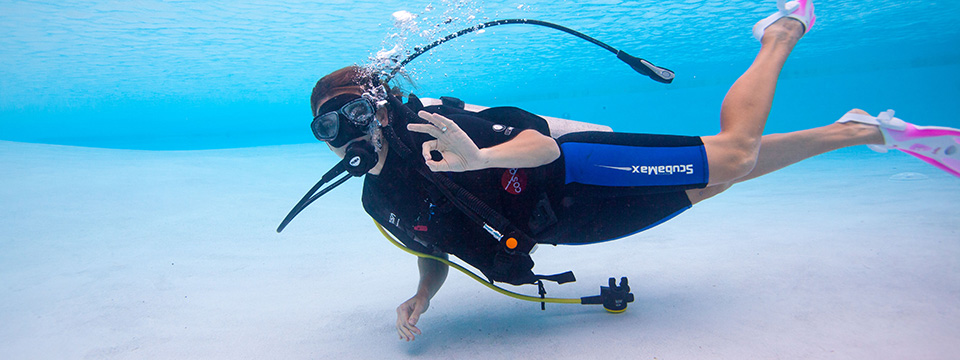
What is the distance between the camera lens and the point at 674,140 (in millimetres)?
2623

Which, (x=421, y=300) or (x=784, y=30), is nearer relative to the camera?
(x=421, y=300)

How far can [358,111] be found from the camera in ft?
7.88

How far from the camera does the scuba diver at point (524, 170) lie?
2.40m

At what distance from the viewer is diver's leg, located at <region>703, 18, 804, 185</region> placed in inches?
99.7

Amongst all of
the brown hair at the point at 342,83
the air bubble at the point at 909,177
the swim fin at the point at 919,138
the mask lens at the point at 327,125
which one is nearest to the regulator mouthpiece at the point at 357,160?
the mask lens at the point at 327,125

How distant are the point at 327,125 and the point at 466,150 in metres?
1.02

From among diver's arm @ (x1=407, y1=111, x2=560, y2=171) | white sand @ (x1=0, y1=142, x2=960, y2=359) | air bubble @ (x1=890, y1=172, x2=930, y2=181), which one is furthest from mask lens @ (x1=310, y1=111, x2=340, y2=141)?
air bubble @ (x1=890, y1=172, x2=930, y2=181)

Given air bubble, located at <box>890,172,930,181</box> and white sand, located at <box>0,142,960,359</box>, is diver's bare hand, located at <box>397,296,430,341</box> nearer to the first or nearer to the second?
white sand, located at <box>0,142,960,359</box>

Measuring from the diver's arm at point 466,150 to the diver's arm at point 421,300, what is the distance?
106 centimetres

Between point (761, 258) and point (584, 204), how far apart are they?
2.15m

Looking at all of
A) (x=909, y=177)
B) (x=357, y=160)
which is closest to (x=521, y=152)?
(x=357, y=160)

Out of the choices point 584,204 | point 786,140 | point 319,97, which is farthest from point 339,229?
point 786,140

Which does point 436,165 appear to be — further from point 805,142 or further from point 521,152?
point 805,142

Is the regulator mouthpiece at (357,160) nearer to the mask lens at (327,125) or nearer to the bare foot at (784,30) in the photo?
the mask lens at (327,125)
